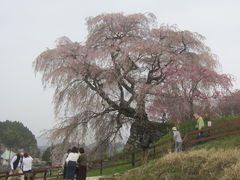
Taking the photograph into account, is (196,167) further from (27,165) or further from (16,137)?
(16,137)

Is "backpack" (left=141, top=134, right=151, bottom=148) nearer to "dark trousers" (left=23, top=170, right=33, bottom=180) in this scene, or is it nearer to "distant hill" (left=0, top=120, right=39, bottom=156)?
"dark trousers" (left=23, top=170, right=33, bottom=180)

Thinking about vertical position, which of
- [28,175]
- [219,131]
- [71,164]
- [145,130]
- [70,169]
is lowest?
[28,175]

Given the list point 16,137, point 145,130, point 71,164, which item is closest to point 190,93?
point 145,130

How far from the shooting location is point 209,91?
21797 millimetres

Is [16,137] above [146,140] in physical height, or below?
above

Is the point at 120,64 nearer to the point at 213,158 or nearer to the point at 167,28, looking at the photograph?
the point at 167,28

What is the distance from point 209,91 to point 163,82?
3.34 meters

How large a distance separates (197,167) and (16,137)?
235ft

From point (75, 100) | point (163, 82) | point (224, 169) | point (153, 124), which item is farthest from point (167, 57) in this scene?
point (224, 169)

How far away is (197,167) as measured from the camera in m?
8.62

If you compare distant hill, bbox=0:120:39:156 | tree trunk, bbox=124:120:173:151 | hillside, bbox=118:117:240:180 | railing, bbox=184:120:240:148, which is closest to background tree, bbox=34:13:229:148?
tree trunk, bbox=124:120:173:151

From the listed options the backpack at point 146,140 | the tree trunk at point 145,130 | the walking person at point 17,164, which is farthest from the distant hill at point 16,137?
the walking person at point 17,164

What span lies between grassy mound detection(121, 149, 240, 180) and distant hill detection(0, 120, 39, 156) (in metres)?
66.1

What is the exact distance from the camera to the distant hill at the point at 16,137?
73625mm
